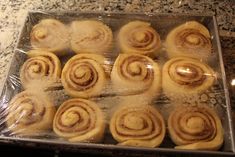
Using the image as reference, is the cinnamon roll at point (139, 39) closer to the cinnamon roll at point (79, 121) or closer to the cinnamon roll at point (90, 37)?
the cinnamon roll at point (90, 37)

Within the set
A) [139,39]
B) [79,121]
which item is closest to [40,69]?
[79,121]

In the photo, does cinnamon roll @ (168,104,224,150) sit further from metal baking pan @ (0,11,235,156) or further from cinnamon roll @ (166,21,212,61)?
cinnamon roll @ (166,21,212,61)

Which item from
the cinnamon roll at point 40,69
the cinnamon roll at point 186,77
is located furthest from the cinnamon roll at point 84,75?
the cinnamon roll at point 186,77

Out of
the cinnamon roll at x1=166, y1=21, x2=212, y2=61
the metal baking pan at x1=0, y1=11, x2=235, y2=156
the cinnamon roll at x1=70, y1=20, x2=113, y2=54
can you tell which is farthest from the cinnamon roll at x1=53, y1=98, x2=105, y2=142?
the cinnamon roll at x1=166, y1=21, x2=212, y2=61

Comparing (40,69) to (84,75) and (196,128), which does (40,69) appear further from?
(196,128)

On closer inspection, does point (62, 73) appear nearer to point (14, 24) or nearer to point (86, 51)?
point (86, 51)

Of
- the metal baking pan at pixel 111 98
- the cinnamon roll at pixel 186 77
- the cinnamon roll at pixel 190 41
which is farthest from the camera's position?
the cinnamon roll at pixel 190 41
